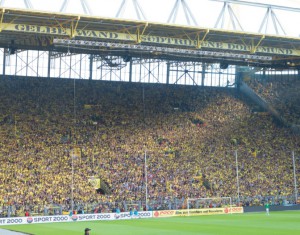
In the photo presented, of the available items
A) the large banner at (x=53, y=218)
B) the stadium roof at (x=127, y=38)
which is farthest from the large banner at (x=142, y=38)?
the large banner at (x=53, y=218)

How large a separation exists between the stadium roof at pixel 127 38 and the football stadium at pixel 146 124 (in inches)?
5.9

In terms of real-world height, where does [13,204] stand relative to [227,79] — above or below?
below

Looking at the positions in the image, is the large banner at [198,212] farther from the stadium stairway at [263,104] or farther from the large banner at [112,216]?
the stadium stairway at [263,104]

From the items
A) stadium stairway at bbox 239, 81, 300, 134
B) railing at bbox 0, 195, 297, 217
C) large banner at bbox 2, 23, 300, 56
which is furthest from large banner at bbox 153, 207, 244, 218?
stadium stairway at bbox 239, 81, 300, 134

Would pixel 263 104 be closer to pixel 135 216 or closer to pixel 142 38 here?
pixel 142 38

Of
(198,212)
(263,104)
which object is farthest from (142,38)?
(263,104)

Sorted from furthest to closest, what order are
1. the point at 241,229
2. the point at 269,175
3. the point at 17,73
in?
the point at 17,73 → the point at 269,175 → the point at 241,229

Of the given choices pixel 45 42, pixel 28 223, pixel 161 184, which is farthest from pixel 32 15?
pixel 161 184

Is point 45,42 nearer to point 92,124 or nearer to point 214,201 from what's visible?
point 92,124

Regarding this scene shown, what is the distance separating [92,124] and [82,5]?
2147 centimetres

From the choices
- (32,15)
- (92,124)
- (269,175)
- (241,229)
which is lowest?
(241,229)

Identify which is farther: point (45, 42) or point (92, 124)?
point (92, 124)

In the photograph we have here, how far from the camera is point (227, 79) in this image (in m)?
83.9

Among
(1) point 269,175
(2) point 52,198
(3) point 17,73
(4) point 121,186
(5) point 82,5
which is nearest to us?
(5) point 82,5
